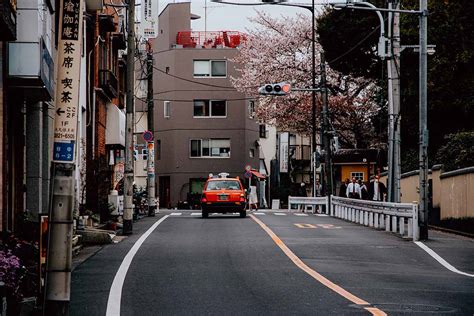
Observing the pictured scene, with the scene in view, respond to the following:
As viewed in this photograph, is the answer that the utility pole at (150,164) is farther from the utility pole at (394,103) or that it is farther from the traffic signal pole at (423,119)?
the traffic signal pole at (423,119)

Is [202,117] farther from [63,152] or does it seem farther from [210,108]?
[63,152]

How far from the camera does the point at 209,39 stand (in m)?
70.9

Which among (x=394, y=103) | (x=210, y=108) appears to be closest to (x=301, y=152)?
(x=210, y=108)

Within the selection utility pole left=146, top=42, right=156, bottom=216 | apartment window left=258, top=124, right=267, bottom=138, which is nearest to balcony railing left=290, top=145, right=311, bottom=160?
apartment window left=258, top=124, right=267, bottom=138

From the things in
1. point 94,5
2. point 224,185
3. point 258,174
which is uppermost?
point 94,5

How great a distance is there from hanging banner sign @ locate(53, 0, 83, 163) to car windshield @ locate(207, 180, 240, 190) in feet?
98.5

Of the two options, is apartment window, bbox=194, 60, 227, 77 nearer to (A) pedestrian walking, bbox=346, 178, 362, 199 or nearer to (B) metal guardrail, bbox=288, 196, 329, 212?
(B) metal guardrail, bbox=288, 196, 329, 212

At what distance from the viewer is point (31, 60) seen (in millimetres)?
16953

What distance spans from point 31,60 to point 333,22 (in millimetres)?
29497

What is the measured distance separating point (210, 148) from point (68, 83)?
59.9 metres

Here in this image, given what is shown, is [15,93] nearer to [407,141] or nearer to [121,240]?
[121,240]

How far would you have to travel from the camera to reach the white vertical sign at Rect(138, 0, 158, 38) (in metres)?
44.3

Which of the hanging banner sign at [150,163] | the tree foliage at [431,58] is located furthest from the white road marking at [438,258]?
the hanging banner sign at [150,163]

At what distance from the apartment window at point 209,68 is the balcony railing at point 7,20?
54165mm
